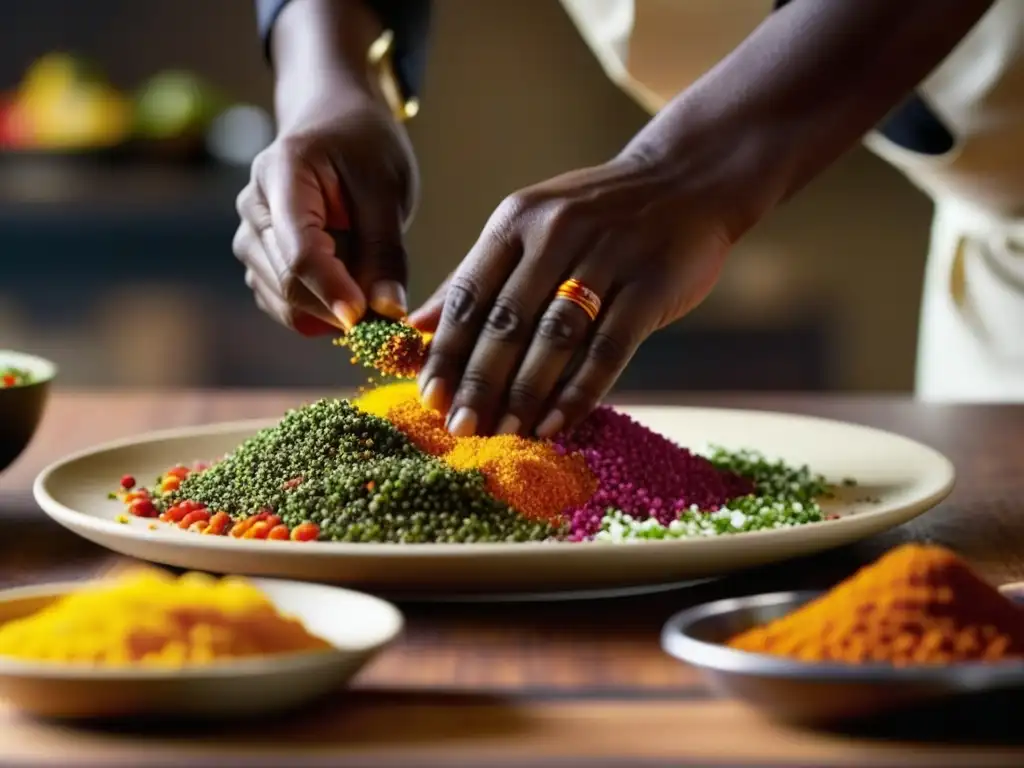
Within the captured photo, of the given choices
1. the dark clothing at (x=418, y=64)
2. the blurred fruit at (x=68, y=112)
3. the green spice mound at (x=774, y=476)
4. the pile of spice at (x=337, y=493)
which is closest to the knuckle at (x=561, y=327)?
the pile of spice at (x=337, y=493)

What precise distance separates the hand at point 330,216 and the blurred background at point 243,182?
6.60 ft

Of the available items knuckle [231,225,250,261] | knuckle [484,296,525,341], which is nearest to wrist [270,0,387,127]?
knuckle [231,225,250,261]

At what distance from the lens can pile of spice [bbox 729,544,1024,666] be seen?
0.69m

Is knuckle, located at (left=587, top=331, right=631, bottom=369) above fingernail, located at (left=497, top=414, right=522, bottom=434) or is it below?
above

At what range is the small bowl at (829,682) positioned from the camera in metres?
0.65

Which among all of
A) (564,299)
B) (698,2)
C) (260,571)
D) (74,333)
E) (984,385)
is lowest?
(74,333)

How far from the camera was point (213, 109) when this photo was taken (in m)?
3.50

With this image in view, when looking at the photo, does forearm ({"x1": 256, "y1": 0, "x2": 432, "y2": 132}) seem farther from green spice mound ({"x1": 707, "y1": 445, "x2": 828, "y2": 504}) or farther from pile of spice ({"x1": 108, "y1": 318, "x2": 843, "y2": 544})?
green spice mound ({"x1": 707, "y1": 445, "x2": 828, "y2": 504})

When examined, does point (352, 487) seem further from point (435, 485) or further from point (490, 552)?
point (490, 552)

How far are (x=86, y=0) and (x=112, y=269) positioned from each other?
694 millimetres

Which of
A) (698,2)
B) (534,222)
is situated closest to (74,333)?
(698,2)

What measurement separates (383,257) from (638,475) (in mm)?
372

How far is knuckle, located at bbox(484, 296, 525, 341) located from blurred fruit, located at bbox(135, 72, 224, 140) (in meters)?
2.45

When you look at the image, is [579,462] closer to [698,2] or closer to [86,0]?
[698,2]
